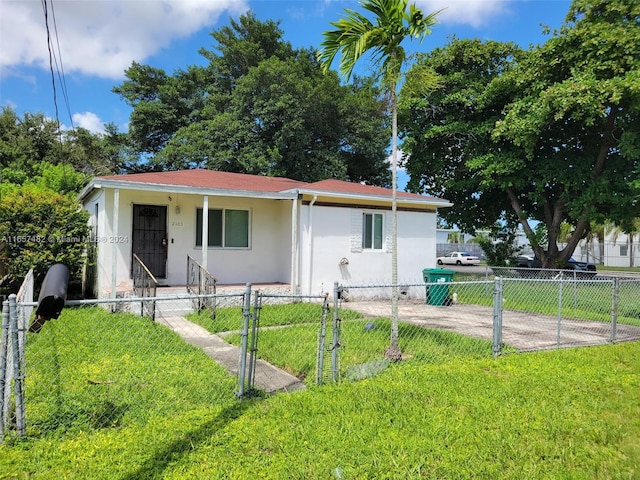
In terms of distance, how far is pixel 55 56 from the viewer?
9664 mm

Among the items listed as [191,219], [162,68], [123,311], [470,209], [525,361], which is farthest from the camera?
[162,68]

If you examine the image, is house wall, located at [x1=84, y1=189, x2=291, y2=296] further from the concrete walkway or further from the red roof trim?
the concrete walkway

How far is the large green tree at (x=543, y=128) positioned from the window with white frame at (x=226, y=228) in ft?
34.7

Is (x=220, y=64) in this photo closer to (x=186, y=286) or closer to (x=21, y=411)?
(x=186, y=286)

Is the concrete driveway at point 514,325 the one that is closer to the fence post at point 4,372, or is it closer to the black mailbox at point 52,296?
the black mailbox at point 52,296

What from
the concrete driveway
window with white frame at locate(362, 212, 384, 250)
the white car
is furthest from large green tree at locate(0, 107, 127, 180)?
the white car

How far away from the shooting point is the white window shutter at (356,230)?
11.9 metres

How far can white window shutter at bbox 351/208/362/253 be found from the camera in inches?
470

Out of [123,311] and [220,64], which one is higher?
[220,64]

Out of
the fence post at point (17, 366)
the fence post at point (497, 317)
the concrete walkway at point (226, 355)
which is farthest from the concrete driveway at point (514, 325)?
the fence post at point (17, 366)

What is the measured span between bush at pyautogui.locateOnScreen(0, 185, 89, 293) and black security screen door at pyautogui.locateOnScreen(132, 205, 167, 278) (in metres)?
1.27

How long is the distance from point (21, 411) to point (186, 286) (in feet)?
23.9

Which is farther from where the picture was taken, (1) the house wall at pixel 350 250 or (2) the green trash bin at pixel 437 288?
(2) the green trash bin at pixel 437 288

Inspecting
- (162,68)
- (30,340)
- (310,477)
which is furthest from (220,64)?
(310,477)
